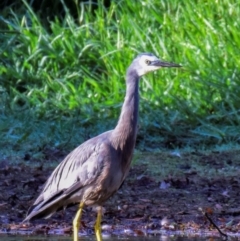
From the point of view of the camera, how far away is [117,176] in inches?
248

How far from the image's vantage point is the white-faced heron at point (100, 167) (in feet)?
20.6

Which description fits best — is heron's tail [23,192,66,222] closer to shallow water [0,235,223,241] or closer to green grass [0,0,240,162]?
shallow water [0,235,223,241]

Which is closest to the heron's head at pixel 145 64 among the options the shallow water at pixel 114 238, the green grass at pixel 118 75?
the shallow water at pixel 114 238

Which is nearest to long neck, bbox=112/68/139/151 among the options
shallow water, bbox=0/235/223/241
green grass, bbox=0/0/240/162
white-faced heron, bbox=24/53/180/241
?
white-faced heron, bbox=24/53/180/241

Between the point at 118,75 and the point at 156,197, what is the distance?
3718 mm

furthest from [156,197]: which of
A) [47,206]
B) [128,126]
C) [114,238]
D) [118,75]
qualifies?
[118,75]

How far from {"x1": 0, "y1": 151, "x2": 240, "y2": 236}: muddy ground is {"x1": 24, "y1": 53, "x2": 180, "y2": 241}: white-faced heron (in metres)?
0.54

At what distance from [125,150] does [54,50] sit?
6.07 meters

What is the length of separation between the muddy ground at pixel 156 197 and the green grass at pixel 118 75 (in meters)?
0.78

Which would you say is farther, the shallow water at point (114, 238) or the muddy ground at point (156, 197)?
the muddy ground at point (156, 197)

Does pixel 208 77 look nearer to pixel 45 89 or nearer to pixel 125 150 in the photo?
pixel 45 89

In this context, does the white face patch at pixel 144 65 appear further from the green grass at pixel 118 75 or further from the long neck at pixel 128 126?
the green grass at pixel 118 75

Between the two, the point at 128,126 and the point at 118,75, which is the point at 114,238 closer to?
the point at 128,126

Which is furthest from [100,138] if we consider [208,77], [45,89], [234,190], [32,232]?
[45,89]
